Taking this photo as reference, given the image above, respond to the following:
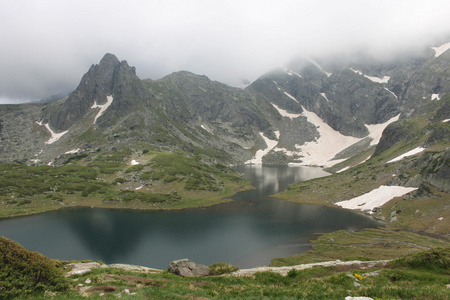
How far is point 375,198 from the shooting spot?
95.4m

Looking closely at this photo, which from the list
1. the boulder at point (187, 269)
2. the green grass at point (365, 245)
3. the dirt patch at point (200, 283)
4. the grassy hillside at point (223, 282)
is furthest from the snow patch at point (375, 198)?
the dirt patch at point (200, 283)

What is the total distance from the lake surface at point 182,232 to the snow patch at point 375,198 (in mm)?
6918

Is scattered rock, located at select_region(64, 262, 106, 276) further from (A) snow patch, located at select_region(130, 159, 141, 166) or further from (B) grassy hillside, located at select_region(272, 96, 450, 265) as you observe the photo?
(A) snow patch, located at select_region(130, 159, 141, 166)

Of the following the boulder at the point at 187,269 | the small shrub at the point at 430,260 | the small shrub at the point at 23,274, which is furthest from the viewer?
the boulder at the point at 187,269

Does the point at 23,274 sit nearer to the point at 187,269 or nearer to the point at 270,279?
the point at 187,269

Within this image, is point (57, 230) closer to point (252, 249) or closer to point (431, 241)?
point (252, 249)

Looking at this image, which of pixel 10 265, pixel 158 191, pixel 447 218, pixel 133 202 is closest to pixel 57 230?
pixel 133 202

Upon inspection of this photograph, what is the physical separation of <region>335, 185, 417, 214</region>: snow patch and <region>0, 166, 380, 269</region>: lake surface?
272 inches

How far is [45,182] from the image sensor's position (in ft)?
406

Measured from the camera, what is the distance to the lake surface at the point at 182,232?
194ft

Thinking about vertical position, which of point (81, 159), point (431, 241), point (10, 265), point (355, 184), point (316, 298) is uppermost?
point (81, 159)

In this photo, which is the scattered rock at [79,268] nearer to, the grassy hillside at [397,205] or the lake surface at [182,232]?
the lake surface at [182,232]

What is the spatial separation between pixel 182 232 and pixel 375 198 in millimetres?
74342

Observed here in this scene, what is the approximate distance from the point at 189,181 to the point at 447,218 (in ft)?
355
